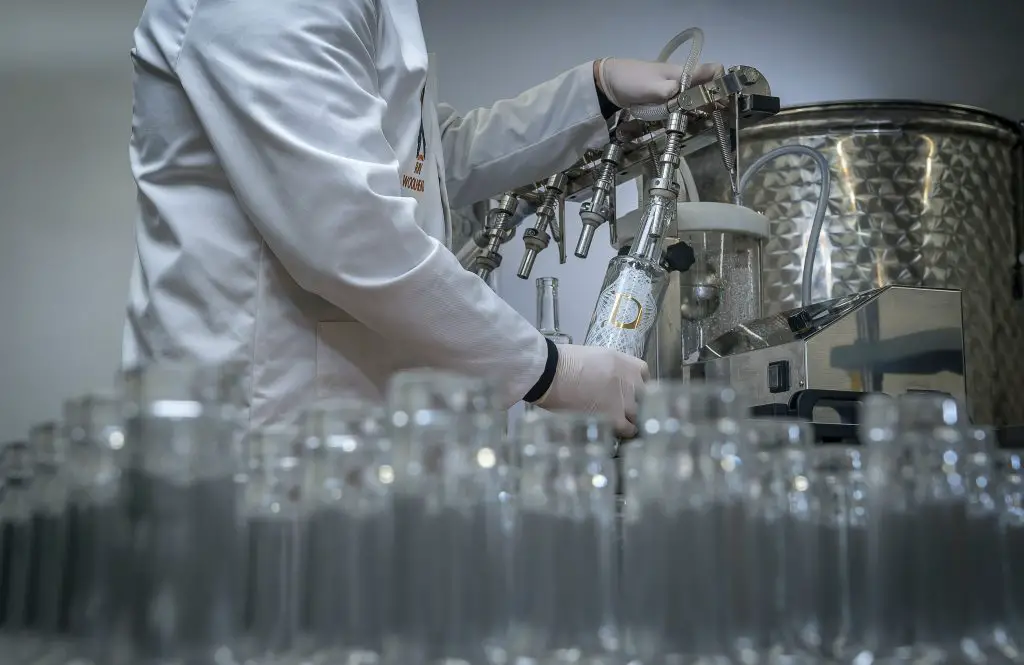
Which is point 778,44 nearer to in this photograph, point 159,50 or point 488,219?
point 488,219

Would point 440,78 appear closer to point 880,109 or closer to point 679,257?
point 880,109

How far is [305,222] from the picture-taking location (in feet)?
2.67

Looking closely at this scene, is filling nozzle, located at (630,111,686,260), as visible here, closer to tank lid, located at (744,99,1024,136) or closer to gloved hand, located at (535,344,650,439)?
gloved hand, located at (535,344,650,439)

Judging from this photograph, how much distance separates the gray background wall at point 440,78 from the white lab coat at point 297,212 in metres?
0.79

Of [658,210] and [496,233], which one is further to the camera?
[496,233]

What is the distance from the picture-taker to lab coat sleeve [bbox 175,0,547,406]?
0.80 metres

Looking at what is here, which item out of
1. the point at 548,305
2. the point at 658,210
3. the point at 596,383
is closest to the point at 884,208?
the point at 548,305

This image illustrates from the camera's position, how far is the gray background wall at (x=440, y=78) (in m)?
1.71

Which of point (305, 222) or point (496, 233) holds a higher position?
point (496, 233)

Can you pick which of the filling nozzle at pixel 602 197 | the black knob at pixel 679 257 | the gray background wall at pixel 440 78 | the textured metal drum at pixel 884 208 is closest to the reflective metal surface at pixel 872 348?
the black knob at pixel 679 257

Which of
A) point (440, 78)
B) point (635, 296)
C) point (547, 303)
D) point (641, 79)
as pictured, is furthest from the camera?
point (440, 78)

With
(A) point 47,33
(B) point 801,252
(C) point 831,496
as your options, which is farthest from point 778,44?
(C) point 831,496

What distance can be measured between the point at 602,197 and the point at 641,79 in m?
0.19

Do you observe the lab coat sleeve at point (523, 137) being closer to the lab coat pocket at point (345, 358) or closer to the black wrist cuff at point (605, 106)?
the black wrist cuff at point (605, 106)
